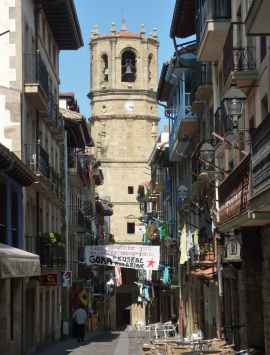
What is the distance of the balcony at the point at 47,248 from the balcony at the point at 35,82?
4.62 metres

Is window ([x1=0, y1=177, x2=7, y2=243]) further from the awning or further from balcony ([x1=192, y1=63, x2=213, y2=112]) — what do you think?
balcony ([x1=192, y1=63, x2=213, y2=112])

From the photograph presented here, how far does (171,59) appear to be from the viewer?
134 ft

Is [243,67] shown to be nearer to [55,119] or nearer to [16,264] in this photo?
[16,264]

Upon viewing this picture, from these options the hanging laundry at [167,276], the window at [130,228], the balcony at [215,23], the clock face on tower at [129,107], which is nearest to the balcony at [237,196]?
the balcony at [215,23]

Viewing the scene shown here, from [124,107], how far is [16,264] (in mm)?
76030

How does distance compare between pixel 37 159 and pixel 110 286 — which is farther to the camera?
pixel 110 286

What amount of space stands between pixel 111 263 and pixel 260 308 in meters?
19.4

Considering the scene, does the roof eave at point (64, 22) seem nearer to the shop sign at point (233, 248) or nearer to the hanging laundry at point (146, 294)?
the shop sign at point (233, 248)

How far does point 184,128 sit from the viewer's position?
39.1 m

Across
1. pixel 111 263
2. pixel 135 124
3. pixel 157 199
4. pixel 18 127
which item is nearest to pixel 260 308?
pixel 18 127

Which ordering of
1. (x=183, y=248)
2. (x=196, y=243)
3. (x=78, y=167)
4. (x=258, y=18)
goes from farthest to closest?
(x=78, y=167) → (x=183, y=248) → (x=196, y=243) → (x=258, y=18)

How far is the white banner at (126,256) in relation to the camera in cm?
4069

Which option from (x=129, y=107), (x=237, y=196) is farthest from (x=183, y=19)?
(x=129, y=107)

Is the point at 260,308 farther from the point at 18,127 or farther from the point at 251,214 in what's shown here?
the point at 18,127
